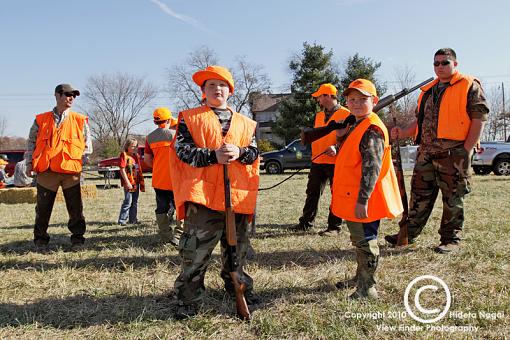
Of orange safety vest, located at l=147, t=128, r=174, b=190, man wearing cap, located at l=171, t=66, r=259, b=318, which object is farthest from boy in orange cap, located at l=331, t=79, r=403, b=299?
orange safety vest, located at l=147, t=128, r=174, b=190

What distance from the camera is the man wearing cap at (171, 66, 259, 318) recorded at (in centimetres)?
304

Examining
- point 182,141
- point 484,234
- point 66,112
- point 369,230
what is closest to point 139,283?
point 182,141

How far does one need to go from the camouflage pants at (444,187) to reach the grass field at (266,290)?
298mm

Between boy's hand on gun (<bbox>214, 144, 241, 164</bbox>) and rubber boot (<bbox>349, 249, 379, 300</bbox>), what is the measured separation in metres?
1.39

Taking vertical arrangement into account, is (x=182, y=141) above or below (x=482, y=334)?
above

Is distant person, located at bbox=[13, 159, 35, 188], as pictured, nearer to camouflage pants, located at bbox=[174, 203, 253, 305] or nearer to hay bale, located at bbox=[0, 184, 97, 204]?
hay bale, located at bbox=[0, 184, 97, 204]

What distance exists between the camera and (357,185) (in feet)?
10.8

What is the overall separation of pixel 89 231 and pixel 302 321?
16.6 ft

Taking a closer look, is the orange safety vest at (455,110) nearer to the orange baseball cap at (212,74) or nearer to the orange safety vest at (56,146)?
the orange baseball cap at (212,74)

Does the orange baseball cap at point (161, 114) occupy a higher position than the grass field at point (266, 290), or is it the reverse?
the orange baseball cap at point (161, 114)

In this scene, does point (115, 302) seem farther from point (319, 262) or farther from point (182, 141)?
point (319, 262)

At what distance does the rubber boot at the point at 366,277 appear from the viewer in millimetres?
3320

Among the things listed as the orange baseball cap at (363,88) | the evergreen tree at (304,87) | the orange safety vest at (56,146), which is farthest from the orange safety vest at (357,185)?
the evergreen tree at (304,87)

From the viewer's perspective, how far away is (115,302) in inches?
137
